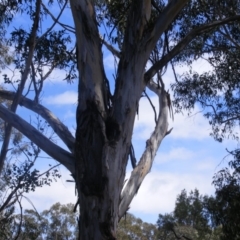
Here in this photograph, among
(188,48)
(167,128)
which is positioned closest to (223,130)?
(188,48)

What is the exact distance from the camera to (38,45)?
6.79m

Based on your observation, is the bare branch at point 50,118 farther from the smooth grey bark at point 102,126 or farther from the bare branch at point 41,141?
the bare branch at point 41,141

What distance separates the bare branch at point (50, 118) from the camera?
16.9 ft

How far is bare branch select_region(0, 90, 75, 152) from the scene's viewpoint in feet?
16.9

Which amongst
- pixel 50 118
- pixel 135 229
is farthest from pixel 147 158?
pixel 135 229

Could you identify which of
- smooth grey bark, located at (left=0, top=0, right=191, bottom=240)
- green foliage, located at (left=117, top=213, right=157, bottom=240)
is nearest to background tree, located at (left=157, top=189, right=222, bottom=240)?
green foliage, located at (left=117, top=213, right=157, bottom=240)

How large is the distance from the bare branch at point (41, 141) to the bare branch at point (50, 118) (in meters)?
0.17

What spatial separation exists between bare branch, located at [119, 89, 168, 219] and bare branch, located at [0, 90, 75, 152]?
681 mm

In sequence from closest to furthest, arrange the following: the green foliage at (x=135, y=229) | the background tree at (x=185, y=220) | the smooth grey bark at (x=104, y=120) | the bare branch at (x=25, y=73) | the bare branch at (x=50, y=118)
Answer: the smooth grey bark at (x=104, y=120), the bare branch at (x=50, y=118), the bare branch at (x=25, y=73), the background tree at (x=185, y=220), the green foliage at (x=135, y=229)

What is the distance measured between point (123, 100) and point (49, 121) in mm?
1177

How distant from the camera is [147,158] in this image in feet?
18.0

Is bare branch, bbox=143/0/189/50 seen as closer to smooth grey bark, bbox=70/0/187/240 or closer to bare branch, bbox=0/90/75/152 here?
smooth grey bark, bbox=70/0/187/240

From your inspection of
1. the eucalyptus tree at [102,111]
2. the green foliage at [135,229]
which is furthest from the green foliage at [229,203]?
the green foliage at [135,229]

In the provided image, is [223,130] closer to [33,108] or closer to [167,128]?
[167,128]
